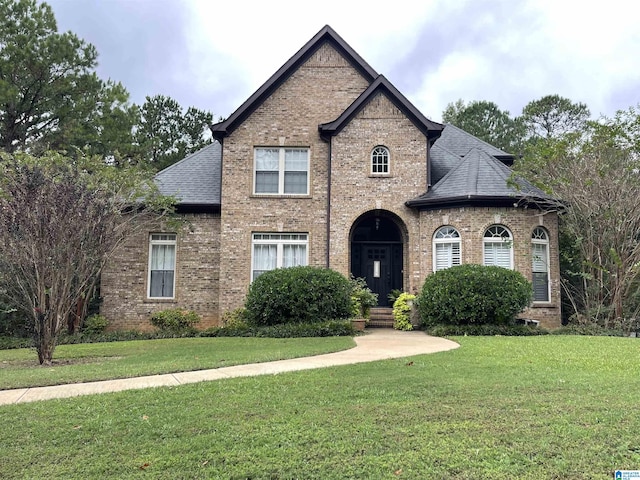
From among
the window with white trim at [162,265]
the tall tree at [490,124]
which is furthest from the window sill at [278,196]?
the tall tree at [490,124]

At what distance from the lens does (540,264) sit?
606 inches

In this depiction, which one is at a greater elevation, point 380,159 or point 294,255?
point 380,159

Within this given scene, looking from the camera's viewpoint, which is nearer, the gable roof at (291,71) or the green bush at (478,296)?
the green bush at (478,296)

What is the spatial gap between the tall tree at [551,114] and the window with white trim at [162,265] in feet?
93.1

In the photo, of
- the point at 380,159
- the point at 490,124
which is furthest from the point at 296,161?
the point at 490,124

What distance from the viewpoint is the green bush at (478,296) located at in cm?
1296

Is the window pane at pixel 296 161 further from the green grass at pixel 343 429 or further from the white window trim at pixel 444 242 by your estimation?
the green grass at pixel 343 429

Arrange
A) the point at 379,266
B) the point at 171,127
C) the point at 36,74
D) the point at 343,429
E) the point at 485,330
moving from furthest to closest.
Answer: the point at 171,127 < the point at 36,74 < the point at 379,266 < the point at 485,330 < the point at 343,429

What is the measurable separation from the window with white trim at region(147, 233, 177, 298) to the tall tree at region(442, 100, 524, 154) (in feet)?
89.1

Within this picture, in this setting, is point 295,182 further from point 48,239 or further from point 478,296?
point 48,239

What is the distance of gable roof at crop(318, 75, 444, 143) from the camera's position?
1616 centimetres

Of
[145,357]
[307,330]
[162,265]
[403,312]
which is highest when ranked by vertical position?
[162,265]

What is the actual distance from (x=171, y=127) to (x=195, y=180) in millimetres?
18337

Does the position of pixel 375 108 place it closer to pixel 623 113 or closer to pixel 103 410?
pixel 623 113
